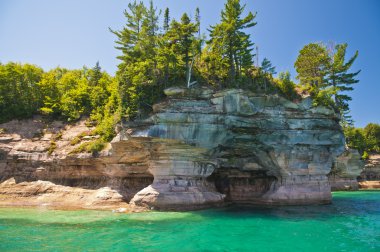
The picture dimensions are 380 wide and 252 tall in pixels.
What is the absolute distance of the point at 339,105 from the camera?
3131cm

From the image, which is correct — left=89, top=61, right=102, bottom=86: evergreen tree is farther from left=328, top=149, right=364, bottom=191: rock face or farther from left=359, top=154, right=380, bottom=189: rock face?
left=359, top=154, right=380, bottom=189: rock face

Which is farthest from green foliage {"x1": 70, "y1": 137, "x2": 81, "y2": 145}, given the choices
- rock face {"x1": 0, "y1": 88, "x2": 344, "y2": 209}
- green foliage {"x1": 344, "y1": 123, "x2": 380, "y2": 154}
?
green foliage {"x1": 344, "y1": 123, "x2": 380, "y2": 154}

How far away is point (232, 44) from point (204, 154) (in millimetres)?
11923

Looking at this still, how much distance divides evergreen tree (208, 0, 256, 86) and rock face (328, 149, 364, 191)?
29.7 metres

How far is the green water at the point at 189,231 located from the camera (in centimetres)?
1305

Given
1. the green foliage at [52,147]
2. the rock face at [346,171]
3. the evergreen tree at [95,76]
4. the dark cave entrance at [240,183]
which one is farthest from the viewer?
the rock face at [346,171]

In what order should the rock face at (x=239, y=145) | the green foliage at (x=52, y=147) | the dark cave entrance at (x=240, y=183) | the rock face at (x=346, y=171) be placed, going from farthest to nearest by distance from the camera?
the rock face at (x=346, y=171) → the dark cave entrance at (x=240, y=183) → the green foliage at (x=52, y=147) → the rock face at (x=239, y=145)

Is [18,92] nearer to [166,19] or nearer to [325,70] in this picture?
[166,19]

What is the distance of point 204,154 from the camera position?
25094mm

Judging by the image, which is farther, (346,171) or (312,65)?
(346,171)

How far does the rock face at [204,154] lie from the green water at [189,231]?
4.18 meters

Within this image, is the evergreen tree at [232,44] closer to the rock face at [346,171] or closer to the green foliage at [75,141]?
the green foliage at [75,141]

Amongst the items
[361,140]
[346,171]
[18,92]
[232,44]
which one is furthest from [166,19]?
[361,140]

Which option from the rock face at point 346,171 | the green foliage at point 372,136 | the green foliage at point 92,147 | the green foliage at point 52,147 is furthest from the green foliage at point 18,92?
the green foliage at point 372,136
